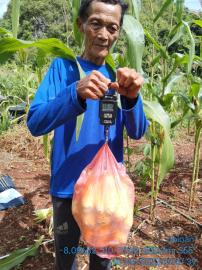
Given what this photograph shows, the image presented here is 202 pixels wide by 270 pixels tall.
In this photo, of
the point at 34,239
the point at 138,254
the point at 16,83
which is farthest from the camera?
the point at 16,83

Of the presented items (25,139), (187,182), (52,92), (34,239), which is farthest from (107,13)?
(25,139)

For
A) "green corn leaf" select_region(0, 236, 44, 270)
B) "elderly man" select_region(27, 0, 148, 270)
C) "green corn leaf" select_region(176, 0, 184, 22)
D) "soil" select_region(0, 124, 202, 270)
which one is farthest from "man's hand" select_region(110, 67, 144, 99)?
"soil" select_region(0, 124, 202, 270)

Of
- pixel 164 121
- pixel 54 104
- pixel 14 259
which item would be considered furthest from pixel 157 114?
pixel 14 259

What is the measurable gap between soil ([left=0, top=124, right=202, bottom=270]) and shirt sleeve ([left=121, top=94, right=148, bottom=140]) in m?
0.79

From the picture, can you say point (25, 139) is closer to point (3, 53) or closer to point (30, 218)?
point (30, 218)

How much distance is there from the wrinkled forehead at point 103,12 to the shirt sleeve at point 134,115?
22 centimetres

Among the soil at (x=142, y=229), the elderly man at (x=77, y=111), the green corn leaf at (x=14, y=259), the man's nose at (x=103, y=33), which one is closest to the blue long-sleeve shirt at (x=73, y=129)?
the elderly man at (x=77, y=111)

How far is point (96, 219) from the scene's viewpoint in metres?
0.91

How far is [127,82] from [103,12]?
0.24 meters

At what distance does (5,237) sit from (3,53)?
1144 millimetres

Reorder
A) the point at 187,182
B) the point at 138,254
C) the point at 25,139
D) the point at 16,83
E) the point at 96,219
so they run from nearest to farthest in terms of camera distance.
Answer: the point at 96,219
the point at 138,254
the point at 187,182
the point at 25,139
the point at 16,83

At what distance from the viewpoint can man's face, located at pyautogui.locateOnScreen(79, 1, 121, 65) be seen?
3.11ft

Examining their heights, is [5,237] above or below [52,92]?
below

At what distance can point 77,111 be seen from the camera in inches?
33.7
